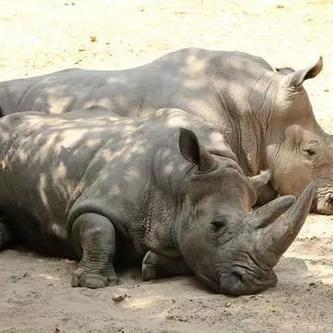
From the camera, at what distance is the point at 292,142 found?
933 cm

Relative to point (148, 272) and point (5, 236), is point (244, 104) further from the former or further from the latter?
point (148, 272)

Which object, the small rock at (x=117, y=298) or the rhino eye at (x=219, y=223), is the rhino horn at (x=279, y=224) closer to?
the rhino eye at (x=219, y=223)

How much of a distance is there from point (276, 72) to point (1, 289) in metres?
3.90

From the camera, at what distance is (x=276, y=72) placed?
9680 mm

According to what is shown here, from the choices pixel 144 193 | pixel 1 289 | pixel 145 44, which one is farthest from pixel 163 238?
pixel 145 44

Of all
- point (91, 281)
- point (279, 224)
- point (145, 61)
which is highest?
point (279, 224)

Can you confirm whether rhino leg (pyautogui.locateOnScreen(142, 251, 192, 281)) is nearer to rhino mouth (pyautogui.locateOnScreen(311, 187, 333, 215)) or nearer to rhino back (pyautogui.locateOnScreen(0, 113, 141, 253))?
rhino back (pyautogui.locateOnScreen(0, 113, 141, 253))

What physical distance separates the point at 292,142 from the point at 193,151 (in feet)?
8.10

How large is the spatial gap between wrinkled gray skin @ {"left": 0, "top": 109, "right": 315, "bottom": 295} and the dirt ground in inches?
6.9

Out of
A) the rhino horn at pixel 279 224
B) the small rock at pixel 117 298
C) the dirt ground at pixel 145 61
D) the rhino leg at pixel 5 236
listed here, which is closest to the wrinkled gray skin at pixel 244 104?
Answer: the dirt ground at pixel 145 61

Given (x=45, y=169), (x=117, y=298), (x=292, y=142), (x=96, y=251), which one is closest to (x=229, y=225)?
(x=117, y=298)

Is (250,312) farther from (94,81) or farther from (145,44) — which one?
(145,44)

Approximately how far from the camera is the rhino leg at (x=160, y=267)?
7176mm

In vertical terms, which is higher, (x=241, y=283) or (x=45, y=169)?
(x=45, y=169)
